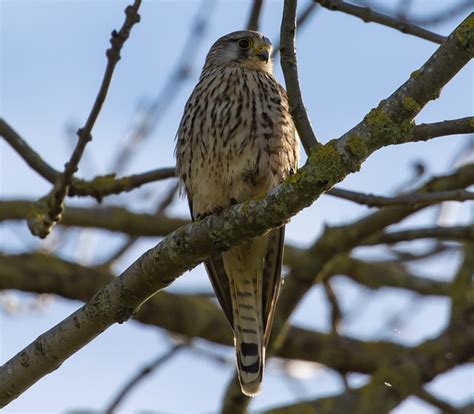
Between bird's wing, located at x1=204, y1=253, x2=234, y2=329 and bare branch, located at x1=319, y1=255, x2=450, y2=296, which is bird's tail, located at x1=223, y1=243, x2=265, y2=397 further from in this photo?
bare branch, located at x1=319, y1=255, x2=450, y2=296

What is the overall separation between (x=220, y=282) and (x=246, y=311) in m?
0.22

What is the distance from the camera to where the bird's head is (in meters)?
6.16

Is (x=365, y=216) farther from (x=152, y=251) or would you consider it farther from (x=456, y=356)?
(x=152, y=251)

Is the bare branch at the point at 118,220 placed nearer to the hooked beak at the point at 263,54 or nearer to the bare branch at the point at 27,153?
the hooked beak at the point at 263,54

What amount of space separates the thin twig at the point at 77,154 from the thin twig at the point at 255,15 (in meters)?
1.26

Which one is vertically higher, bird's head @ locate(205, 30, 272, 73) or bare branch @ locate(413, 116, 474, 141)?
bird's head @ locate(205, 30, 272, 73)

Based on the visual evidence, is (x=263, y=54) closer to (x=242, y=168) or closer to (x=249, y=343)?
(x=242, y=168)

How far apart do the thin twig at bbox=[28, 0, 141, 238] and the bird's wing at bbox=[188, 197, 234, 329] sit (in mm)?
828

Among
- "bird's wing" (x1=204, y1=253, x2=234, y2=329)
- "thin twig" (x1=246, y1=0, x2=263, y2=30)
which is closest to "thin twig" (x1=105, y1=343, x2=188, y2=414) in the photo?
"bird's wing" (x1=204, y1=253, x2=234, y2=329)

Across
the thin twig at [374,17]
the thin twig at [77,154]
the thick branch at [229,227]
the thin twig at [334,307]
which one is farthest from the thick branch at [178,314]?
the thin twig at [374,17]

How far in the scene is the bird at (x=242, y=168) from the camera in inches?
203

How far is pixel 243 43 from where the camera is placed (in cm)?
647

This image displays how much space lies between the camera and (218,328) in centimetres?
717

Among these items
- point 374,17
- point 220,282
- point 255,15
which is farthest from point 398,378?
point 374,17
